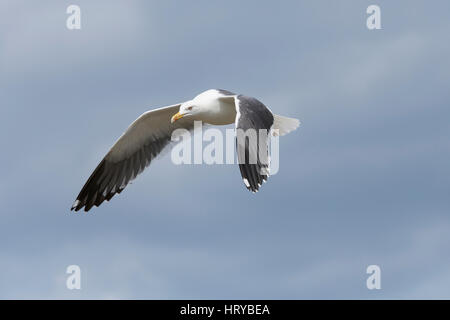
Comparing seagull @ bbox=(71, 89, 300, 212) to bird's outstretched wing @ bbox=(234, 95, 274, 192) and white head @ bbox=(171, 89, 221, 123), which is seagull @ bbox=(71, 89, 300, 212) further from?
bird's outstretched wing @ bbox=(234, 95, 274, 192)

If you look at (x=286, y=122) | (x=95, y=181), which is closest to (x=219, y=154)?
(x=286, y=122)

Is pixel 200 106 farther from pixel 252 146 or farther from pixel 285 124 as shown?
pixel 252 146

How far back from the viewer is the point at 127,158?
30.7 ft

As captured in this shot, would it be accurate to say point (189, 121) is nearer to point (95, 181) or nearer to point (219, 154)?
point (95, 181)

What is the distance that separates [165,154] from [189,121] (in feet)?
1.65

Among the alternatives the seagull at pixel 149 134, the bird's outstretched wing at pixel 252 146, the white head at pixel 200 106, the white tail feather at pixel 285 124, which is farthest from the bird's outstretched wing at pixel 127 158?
the bird's outstretched wing at pixel 252 146

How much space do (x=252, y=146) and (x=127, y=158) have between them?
293cm

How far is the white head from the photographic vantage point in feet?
27.1

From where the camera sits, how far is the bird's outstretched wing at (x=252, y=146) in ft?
21.8

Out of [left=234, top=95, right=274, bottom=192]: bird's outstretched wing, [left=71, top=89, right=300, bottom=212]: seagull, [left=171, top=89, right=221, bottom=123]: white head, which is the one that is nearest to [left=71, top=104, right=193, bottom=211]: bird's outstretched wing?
[left=71, top=89, right=300, bottom=212]: seagull

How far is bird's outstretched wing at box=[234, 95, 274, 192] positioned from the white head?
1088 millimetres

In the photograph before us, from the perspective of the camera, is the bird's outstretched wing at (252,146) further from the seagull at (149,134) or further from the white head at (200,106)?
the white head at (200,106)

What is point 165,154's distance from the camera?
930cm

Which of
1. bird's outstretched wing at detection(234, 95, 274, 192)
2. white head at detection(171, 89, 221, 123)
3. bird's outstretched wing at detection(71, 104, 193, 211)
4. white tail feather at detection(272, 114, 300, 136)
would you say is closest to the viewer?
bird's outstretched wing at detection(234, 95, 274, 192)
